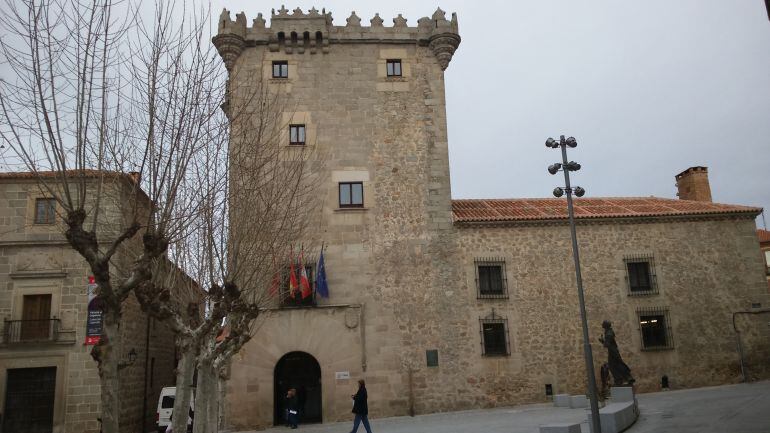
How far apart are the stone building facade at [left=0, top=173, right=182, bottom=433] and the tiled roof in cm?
1201

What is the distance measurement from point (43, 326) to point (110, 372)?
44.0 ft

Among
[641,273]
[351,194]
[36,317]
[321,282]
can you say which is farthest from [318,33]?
[641,273]

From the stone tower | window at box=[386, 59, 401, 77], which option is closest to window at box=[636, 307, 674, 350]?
the stone tower

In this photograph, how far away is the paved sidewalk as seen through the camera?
11.9m

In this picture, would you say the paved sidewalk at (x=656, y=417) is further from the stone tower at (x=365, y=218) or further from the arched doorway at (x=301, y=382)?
the stone tower at (x=365, y=218)

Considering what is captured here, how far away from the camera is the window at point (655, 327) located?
66.8ft

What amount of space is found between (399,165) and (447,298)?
4926mm

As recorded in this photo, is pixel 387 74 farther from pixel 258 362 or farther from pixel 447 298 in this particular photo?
pixel 258 362

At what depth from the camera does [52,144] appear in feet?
24.6

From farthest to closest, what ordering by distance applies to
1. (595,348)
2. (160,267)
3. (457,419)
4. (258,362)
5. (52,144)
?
(595,348) < (258,362) < (457,419) < (160,267) < (52,144)

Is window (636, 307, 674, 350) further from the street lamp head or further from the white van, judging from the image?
the white van

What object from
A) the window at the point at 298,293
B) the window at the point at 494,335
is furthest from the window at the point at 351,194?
the window at the point at 494,335

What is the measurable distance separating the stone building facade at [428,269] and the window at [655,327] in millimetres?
50

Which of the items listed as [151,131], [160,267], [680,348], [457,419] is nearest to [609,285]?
[680,348]
